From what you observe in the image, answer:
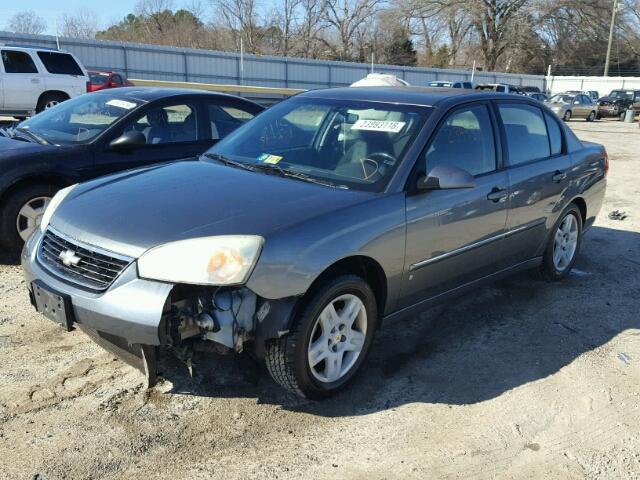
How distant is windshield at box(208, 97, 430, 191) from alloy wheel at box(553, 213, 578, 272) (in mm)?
2175

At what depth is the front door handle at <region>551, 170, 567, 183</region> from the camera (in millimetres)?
4840

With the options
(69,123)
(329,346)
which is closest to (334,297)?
(329,346)

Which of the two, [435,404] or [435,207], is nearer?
[435,404]

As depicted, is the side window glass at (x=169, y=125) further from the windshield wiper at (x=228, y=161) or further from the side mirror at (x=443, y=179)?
the side mirror at (x=443, y=179)

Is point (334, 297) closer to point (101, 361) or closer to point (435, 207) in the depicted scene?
point (435, 207)

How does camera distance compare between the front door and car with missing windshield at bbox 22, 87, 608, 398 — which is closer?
car with missing windshield at bbox 22, 87, 608, 398

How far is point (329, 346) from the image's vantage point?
3.27m

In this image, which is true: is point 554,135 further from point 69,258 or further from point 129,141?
point 69,258

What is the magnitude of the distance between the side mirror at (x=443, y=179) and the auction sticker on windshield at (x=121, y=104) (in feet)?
11.2

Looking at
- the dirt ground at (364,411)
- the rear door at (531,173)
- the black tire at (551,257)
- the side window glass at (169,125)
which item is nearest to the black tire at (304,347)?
the dirt ground at (364,411)

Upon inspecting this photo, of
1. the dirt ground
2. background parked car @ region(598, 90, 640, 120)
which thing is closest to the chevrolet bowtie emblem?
the dirt ground

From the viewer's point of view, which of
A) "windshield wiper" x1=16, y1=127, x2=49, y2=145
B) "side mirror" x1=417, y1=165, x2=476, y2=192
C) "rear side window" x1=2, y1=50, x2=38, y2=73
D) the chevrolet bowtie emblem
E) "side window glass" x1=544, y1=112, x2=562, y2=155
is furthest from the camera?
"rear side window" x1=2, y1=50, x2=38, y2=73

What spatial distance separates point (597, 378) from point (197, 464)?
2514mm

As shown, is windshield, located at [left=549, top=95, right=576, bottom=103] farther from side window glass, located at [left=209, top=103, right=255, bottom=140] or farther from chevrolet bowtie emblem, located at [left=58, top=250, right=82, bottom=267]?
chevrolet bowtie emblem, located at [left=58, top=250, right=82, bottom=267]
